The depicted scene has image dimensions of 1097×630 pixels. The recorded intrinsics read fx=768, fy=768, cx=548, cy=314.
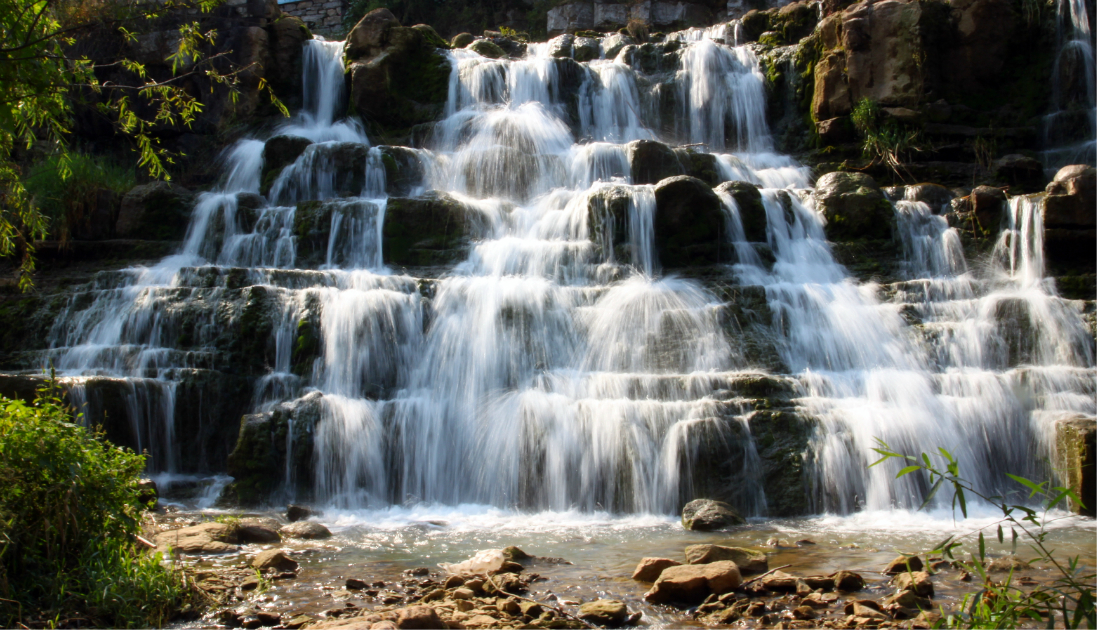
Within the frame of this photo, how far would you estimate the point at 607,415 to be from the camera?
820 centimetres

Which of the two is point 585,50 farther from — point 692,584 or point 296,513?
point 692,584

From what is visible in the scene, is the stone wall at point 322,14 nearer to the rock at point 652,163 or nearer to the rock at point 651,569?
the rock at point 652,163

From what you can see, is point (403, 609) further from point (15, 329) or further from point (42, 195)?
point (42, 195)

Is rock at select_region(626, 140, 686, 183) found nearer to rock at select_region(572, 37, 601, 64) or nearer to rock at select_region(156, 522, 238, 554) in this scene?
rock at select_region(572, 37, 601, 64)

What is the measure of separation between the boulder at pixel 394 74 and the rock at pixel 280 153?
3175 millimetres

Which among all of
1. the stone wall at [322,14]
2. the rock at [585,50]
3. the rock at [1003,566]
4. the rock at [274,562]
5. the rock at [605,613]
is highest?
the stone wall at [322,14]

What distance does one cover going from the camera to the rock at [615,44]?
64.7ft

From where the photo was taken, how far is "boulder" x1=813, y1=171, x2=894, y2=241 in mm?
12422

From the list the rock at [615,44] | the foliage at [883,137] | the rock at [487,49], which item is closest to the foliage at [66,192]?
the rock at [487,49]

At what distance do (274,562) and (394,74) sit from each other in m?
14.6

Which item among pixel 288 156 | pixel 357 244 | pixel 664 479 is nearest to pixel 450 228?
pixel 357 244

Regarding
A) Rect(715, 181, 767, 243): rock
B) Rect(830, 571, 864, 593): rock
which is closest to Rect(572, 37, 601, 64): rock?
Rect(715, 181, 767, 243): rock

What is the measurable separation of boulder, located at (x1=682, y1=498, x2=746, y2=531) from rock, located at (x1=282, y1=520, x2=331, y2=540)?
3.20 metres

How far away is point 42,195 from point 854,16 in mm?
15619
